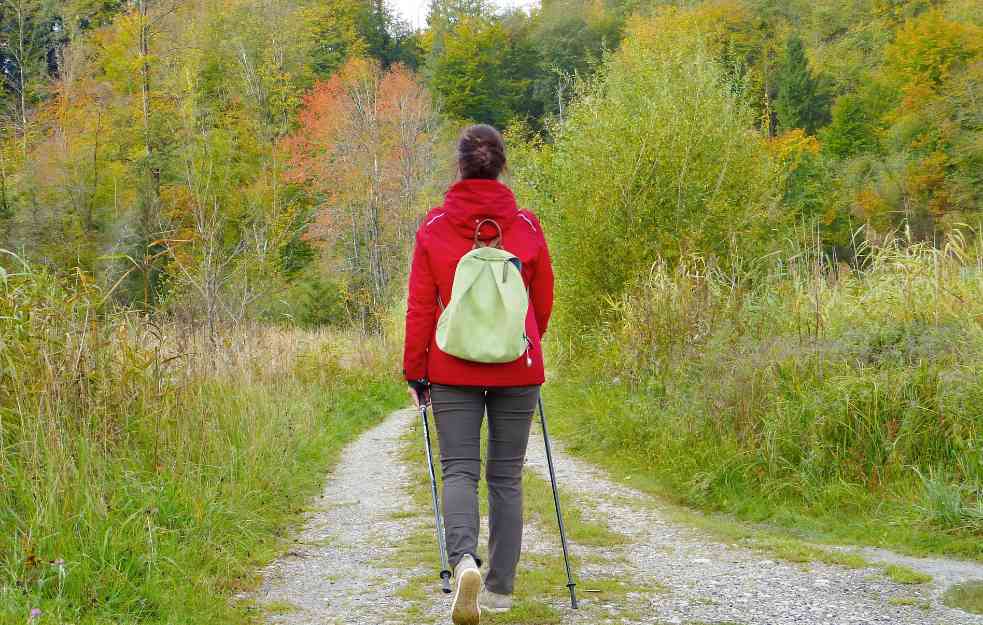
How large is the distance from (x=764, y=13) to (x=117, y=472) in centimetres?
6297

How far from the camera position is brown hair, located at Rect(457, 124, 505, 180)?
13.0 ft

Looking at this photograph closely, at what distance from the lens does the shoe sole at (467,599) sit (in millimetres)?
3498

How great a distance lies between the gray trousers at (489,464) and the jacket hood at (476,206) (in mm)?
724

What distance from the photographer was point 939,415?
6676 mm

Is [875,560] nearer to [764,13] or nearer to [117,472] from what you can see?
[117,472]

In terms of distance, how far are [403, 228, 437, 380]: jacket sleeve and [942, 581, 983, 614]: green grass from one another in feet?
Answer: 9.55

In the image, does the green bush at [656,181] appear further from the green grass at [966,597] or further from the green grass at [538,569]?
the green grass at [966,597]

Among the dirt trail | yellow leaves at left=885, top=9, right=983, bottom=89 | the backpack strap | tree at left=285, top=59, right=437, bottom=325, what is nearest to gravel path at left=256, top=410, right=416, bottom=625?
the dirt trail

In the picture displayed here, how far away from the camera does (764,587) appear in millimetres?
4746

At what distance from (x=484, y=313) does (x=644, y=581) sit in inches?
82.9

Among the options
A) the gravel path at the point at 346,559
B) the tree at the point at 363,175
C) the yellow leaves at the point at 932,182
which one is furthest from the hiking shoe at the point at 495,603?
the yellow leaves at the point at 932,182

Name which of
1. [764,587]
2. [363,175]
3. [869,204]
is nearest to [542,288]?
[764,587]

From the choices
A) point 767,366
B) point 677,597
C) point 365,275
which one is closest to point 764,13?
point 365,275

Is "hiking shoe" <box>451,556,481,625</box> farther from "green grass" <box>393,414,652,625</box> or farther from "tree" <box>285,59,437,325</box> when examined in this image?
"tree" <box>285,59,437,325</box>
